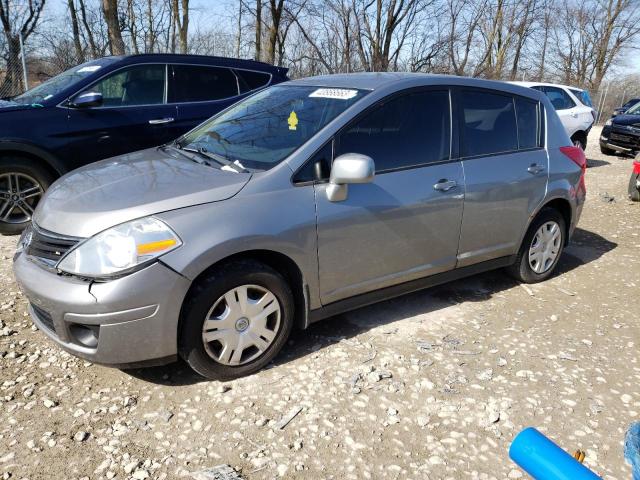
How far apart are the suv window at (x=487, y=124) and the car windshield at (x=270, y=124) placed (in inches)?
36.2

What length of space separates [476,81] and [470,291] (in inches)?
67.1

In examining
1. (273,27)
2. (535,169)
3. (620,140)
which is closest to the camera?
(535,169)

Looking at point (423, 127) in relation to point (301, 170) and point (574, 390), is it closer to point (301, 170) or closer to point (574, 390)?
point (301, 170)

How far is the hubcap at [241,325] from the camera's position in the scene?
9.00 ft

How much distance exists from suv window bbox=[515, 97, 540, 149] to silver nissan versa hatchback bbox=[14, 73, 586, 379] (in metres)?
0.01

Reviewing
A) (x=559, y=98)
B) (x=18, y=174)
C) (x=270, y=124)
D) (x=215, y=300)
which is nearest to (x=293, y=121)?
(x=270, y=124)

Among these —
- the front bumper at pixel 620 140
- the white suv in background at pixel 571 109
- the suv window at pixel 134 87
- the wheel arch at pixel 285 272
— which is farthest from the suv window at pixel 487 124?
the front bumper at pixel 620 140

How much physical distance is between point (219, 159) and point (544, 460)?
2604 millimetres

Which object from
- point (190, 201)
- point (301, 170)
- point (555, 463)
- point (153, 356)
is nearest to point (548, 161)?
point (301, 170)

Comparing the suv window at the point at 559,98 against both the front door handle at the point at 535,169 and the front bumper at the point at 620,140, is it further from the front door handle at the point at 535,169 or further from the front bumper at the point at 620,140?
the front door handle at the point at 535,169

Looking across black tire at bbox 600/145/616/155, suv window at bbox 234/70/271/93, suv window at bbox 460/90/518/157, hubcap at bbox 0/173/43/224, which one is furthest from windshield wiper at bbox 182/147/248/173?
black tire at bbox 600/145/616/155

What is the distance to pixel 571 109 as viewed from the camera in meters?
11.0

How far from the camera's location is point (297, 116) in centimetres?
330

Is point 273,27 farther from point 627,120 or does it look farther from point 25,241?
point 25,241
